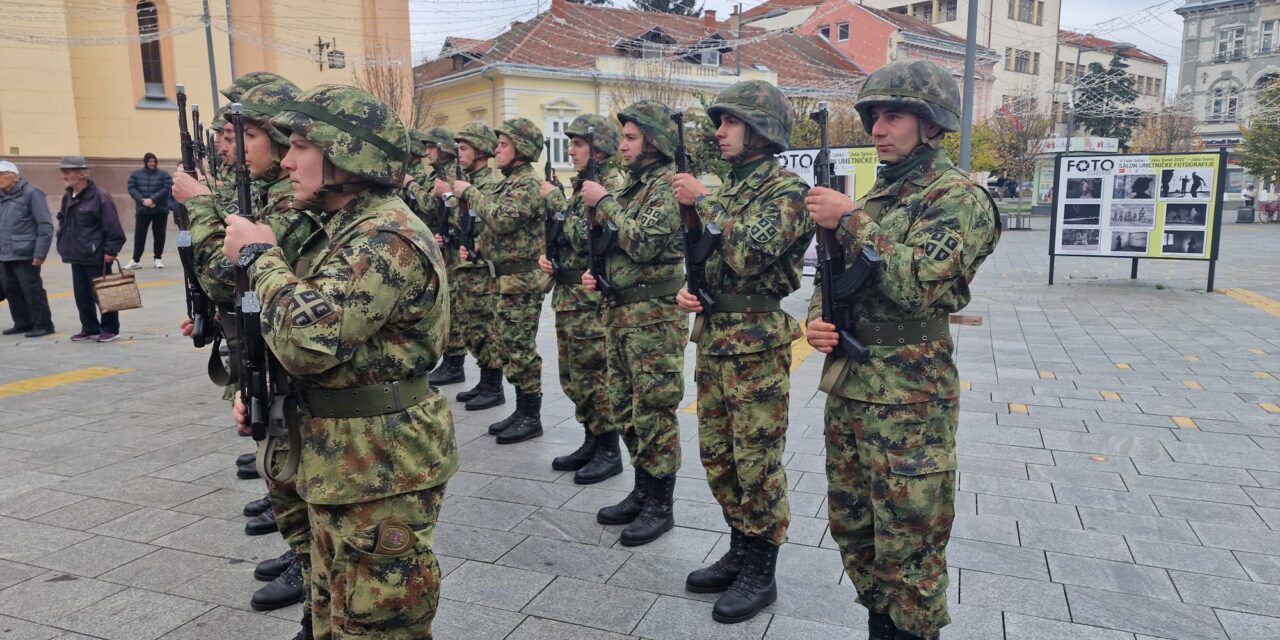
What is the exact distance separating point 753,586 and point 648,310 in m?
1.51

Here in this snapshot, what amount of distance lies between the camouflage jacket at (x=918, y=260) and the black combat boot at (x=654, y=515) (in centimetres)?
162

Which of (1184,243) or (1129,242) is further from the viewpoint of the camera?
(1129,242)

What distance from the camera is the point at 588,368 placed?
5207 mm

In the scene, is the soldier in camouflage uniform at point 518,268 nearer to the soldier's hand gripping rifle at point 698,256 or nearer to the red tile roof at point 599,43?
the soldier's hand gripping rifle at point 698,256

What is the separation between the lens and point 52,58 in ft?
64.8

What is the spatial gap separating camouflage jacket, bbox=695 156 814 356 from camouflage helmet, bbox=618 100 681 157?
78 centimetres

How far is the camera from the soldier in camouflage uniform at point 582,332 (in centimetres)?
507

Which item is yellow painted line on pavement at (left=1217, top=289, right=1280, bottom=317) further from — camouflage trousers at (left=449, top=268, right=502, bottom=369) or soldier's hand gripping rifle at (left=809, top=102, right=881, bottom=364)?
soldier's hand gripping rifle at (left=809, top=102, right=881, bottom=364)

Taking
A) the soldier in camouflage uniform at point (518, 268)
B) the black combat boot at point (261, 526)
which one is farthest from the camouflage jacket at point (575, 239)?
the black combat boot at point (261, 526)

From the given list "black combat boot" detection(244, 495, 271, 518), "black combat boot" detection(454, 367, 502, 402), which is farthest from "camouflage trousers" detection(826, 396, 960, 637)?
"black combat boot" detection(454, 367, 502, 402)

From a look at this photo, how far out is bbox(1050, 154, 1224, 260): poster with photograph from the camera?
1217 centimetres

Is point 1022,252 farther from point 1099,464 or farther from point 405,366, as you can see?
point 405,366

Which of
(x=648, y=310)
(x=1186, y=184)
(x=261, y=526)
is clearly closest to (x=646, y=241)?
(x=648, y=310)

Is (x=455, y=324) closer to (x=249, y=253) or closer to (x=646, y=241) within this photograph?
(x=646, y=241)
